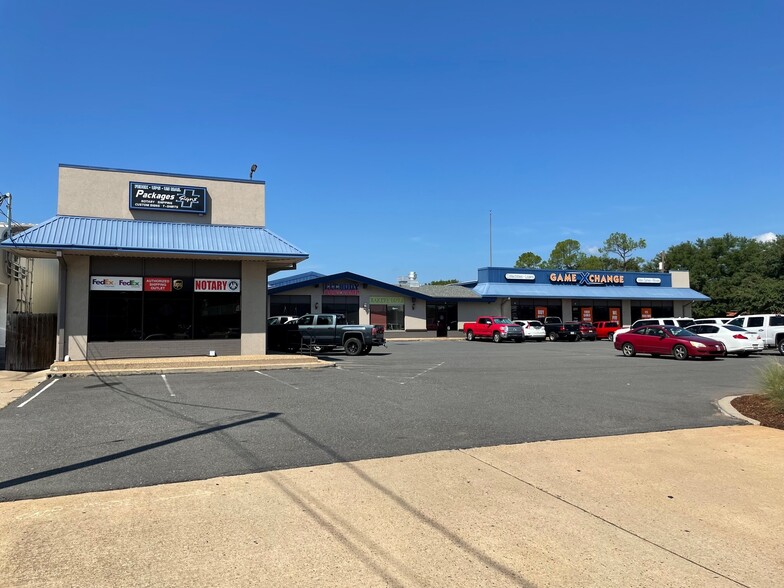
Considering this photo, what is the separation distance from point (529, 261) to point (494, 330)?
202 ft

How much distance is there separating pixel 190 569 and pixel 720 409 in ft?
34.3

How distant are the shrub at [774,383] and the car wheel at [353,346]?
15.9 m

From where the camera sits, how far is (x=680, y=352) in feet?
76.2

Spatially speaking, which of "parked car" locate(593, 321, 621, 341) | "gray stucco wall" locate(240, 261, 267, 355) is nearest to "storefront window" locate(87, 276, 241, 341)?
"gray stucco wall" locate(240, 261, 267, 355)

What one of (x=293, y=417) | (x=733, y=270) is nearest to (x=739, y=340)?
(x=293, y=417)

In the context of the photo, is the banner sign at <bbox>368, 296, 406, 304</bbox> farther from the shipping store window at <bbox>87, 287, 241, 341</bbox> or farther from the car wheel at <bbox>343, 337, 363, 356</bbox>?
the shipping store window at <bbox>87, 287, 241, 341</bbox>

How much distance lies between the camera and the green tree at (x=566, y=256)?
3725 inches

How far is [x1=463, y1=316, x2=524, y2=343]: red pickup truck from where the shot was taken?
3931 cm

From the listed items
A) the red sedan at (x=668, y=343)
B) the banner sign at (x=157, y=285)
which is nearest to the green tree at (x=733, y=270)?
the red sedan at (x=668, y=343)

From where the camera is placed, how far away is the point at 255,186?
20.3 meters

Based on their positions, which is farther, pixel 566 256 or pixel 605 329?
pixel 566 256

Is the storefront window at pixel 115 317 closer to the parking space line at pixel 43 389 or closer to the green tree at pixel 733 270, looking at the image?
the parking space line at pixel 43 389

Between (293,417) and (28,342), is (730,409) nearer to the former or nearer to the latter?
(293,417)

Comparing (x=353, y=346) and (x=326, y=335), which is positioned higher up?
(x=326, y=335)
